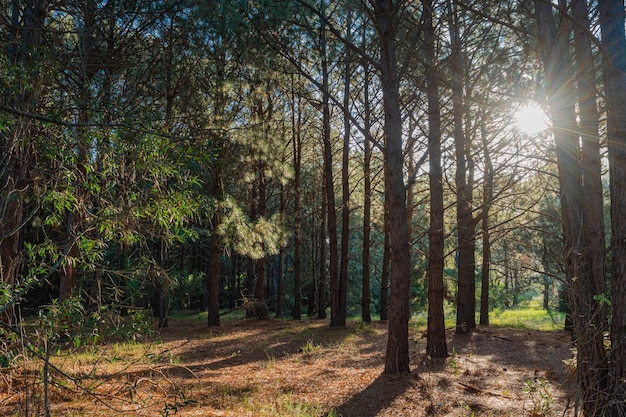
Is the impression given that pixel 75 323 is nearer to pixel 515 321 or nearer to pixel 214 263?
pixel 214 263

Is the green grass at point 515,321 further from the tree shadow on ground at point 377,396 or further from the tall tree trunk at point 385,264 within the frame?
the tree shadow on ground at point 377,396

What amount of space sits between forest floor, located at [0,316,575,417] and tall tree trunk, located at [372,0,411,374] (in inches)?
16.9

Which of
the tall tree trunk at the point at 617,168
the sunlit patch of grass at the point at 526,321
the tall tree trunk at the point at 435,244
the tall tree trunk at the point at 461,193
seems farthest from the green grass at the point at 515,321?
the tall tree trunk at the point at 617,168

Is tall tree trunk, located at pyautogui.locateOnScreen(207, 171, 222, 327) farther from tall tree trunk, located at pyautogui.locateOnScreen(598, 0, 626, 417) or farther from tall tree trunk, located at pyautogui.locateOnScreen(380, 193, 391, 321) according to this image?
tall tree trunk, located at pyautogui.locateOnScreen(598, 0, 626, 417)

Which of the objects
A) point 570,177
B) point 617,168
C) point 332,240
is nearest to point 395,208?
point 570,177

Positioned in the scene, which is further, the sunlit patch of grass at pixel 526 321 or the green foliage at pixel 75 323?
the sunlit patch of grass at pixel 526 321

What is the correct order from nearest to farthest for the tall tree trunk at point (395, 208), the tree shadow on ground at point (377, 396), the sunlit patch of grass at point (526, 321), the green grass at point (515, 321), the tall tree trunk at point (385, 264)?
the tree shadow on ground at point (377, 396) → the tall tree trunk at point (395, 208) → the green grass at point (515, 321) → the tall tree trunk at point (385, 264) → the sunlit patch of grass at point (526, 321)

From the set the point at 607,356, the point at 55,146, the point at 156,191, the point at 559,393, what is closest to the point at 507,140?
the point at 559,393

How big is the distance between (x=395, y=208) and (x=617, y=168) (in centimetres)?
286

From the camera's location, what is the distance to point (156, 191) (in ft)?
12.9

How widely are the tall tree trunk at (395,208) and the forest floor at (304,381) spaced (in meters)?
0.43

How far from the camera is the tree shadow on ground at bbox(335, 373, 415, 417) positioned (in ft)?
15.7

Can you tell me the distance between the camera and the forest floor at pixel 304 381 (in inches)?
159

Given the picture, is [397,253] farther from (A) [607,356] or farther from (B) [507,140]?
(B) [507,140]
